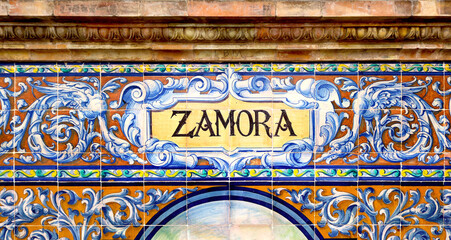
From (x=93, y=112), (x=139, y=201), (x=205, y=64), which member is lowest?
(x=139, y=201)

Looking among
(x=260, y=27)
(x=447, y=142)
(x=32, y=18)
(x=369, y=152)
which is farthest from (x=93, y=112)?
(x=447, y=142)

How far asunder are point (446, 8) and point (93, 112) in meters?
2.70

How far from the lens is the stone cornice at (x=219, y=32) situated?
2.94 metres

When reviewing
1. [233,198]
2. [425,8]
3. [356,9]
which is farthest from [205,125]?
[425,8]

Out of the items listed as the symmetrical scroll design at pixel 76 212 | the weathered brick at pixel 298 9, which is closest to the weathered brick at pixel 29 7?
the symmetrical scroll design at pixel 76 212

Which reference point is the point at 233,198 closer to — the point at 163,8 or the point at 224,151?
the point at 224,151

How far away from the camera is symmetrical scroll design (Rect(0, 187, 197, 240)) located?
3.02 meters

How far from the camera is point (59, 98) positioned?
3.06m

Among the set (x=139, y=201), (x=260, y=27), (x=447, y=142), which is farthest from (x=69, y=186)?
(x=447, y=142)

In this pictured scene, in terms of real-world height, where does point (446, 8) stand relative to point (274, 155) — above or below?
above

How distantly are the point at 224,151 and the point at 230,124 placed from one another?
0.21 metres

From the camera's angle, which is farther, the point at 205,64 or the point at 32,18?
the point at 205,64

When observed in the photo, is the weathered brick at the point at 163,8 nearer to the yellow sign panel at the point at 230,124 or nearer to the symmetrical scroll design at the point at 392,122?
the yellow sign panel at the point at 230,124

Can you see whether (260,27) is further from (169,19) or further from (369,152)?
(369,152)
